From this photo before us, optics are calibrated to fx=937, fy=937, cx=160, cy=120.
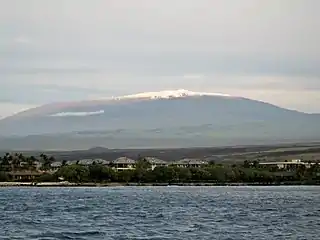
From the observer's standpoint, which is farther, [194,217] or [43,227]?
[194,217]

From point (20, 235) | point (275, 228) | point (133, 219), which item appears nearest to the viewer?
point (20, 235)

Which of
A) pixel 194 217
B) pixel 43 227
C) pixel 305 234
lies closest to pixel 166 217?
pixel 194 217

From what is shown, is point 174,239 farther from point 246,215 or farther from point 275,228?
point 246,215

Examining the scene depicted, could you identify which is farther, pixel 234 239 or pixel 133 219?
pixel 133 219

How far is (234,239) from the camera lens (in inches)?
2057

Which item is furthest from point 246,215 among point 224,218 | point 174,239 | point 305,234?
point 174,239

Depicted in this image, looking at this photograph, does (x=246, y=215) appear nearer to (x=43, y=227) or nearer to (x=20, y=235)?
(x=43, y=227)

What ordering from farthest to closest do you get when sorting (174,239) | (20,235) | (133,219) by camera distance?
(133,219), (20,235), (174,239)

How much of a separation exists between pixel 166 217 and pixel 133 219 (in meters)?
2.93

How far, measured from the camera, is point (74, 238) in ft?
175

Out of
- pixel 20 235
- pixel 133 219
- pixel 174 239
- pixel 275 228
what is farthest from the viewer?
pixel 133 219

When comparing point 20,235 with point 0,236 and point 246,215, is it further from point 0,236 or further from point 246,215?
point 246,215

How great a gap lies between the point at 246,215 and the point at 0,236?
28.0 meters

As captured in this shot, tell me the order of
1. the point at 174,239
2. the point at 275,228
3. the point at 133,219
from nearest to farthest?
the point at 174,239 → the point at 275,228 → the point at 133,219
